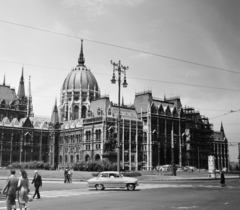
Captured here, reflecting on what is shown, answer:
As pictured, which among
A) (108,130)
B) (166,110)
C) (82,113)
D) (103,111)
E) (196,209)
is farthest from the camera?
(82,113)

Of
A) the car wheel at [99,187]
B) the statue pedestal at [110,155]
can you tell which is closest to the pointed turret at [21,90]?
the statue pedestal at [110,155]

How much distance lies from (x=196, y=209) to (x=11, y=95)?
11630cm

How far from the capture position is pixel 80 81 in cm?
13888

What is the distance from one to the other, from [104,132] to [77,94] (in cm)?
4175

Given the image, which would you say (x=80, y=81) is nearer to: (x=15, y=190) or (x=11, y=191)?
(x=15, y=190)

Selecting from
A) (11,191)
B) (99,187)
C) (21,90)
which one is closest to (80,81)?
(21,90)

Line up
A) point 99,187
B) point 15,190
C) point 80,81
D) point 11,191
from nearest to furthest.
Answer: point 11,191 < point 15,190 < point 99,187 < point 80,81

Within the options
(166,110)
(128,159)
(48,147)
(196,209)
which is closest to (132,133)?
(128,159)

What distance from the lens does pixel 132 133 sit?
4146 inches

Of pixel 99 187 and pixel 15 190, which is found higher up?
pixel 15 190

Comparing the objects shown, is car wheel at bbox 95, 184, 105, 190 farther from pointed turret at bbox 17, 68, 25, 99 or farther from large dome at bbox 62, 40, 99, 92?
large dome at bbox 62, 40, 99, 92

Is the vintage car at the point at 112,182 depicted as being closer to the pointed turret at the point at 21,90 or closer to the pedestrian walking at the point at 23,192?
the pedestrian walking at the point at 23,192

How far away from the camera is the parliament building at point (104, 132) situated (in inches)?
4072

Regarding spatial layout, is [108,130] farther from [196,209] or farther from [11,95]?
[196,209]
